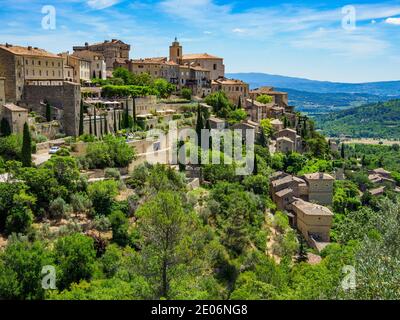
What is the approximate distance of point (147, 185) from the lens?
32938 mm

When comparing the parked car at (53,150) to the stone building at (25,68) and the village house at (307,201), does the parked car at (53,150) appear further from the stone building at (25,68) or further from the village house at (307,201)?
the village house at (307,201)

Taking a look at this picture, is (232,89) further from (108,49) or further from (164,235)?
(164,235)

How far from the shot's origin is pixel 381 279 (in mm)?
14984

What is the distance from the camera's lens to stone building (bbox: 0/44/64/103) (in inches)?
1574

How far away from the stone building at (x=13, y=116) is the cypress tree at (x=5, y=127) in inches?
7.5

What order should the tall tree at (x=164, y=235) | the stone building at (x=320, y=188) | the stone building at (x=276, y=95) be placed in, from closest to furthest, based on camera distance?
1. the tall tree at (x=164, y=235)
2. the stone building at (x=320, y=188)
3. the stone building at (x=276, y=95)

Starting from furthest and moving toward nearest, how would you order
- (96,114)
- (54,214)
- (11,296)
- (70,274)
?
(96,114) → (54,214) → (70,274) → (11,296)

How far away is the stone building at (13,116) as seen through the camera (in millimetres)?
35281

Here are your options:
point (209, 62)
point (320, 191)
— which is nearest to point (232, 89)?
point (209, 62)

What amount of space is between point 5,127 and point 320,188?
102ft

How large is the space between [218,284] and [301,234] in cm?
1664

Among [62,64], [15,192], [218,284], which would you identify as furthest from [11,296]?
[62,64]

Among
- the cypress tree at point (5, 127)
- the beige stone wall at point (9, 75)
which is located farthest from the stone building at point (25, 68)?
the cypress tree at point (5, 127)

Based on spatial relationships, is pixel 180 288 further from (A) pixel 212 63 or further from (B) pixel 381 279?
(A) pixel 212 63
